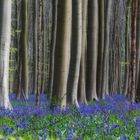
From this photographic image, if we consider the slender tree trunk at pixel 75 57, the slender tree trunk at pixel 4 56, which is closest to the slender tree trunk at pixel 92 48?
the slender tree trunk at pixel 75 57

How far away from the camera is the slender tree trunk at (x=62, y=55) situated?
10.9 metres

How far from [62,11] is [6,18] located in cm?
135

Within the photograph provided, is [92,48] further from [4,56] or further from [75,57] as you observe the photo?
[4,56]

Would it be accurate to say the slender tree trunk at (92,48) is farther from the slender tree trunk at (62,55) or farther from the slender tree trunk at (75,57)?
the slender tree trunk at (62,55)

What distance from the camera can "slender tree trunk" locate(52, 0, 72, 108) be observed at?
10914 mm

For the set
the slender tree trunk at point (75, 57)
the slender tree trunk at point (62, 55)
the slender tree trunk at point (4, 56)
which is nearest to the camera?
the slender tree trunk at point (4, 56)

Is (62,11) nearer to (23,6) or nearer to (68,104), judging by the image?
(68,104)

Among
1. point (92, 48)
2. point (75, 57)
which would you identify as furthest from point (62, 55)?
point (92, 48)

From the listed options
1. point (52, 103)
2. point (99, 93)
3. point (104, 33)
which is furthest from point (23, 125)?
point (104, 33)

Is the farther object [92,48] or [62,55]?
[92,48]

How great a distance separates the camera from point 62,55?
36.2 feet

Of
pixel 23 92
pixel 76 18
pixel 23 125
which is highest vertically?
pixel 76 18

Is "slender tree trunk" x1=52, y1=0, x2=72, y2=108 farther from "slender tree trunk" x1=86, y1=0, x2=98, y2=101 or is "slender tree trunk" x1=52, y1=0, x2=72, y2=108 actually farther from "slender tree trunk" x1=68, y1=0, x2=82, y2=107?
"slender tree trunk" x1=86, y1=0, x2=98, y2=101

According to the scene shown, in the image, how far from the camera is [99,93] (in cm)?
2153
